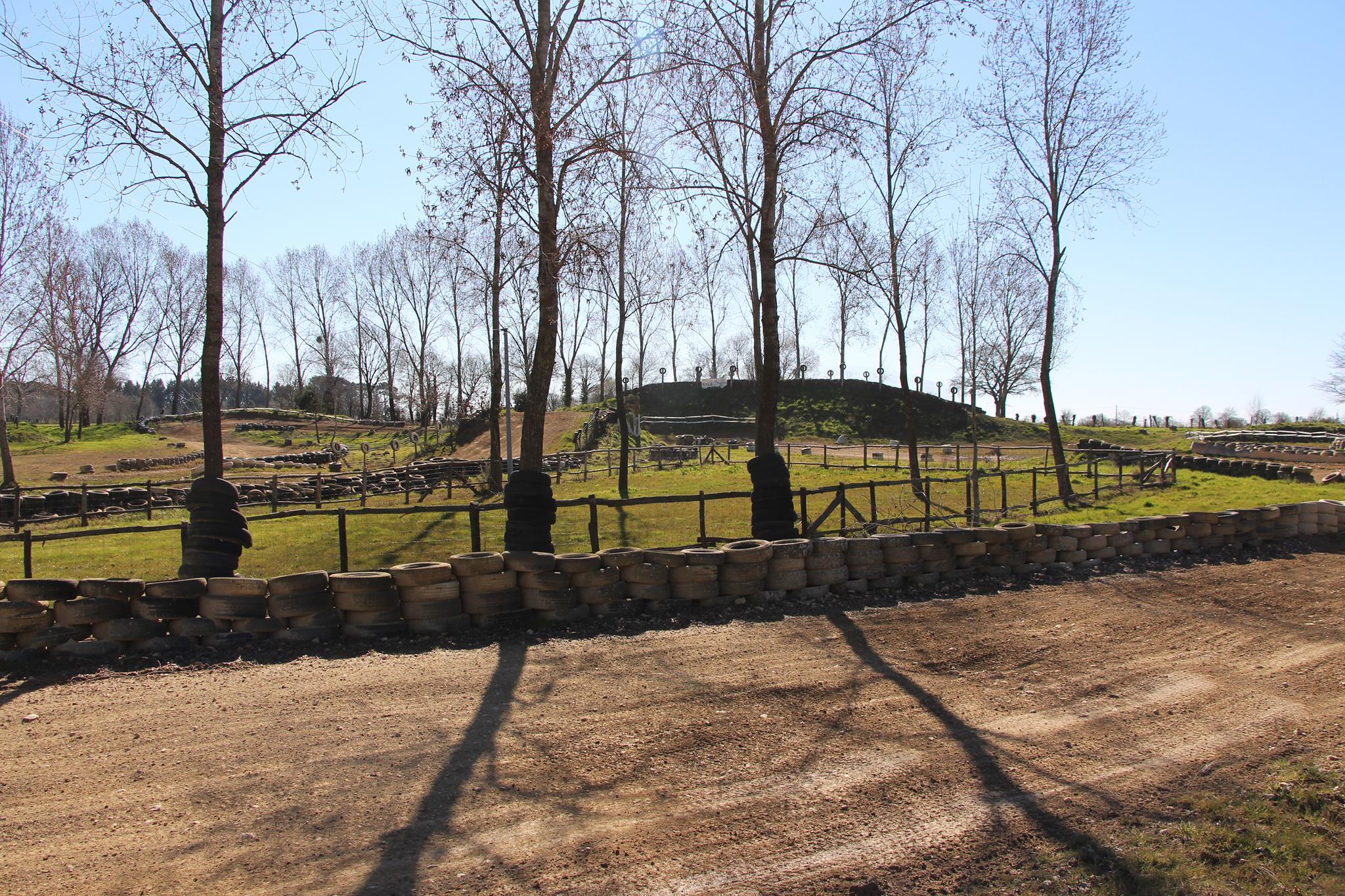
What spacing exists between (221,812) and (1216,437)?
46.7 metres

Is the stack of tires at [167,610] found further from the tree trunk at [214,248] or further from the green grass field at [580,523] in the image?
the green grass field at [580,523]

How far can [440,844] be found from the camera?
3.85 m

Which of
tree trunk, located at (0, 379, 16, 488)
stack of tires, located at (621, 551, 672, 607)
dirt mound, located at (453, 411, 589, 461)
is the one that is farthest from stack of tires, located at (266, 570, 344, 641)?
dirt mound, located at (453, 411, 589, 461)

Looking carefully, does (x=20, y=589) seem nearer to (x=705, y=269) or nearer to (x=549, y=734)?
(x=549, y=734)

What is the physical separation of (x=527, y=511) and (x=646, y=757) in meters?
4.49

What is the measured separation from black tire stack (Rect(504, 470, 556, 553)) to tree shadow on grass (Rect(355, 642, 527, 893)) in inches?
110

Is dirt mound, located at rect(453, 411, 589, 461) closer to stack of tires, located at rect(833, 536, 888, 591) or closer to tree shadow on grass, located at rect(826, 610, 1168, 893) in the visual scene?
stack of tires, located at rect(833, 536, 888, 591)

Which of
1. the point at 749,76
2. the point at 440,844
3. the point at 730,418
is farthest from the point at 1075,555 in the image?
the point at 730,418

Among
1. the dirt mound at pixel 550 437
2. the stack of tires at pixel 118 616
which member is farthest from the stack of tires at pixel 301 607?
the dirt mound at pixel 550 437

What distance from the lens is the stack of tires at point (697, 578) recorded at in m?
7.87

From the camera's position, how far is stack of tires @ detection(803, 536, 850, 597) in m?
8.50

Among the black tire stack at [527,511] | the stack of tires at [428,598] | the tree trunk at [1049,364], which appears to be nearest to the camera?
the stack of tires at [428,598]

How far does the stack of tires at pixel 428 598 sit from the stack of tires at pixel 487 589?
99 mm

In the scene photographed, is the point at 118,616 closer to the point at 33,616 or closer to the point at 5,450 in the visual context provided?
the point at 33,616
